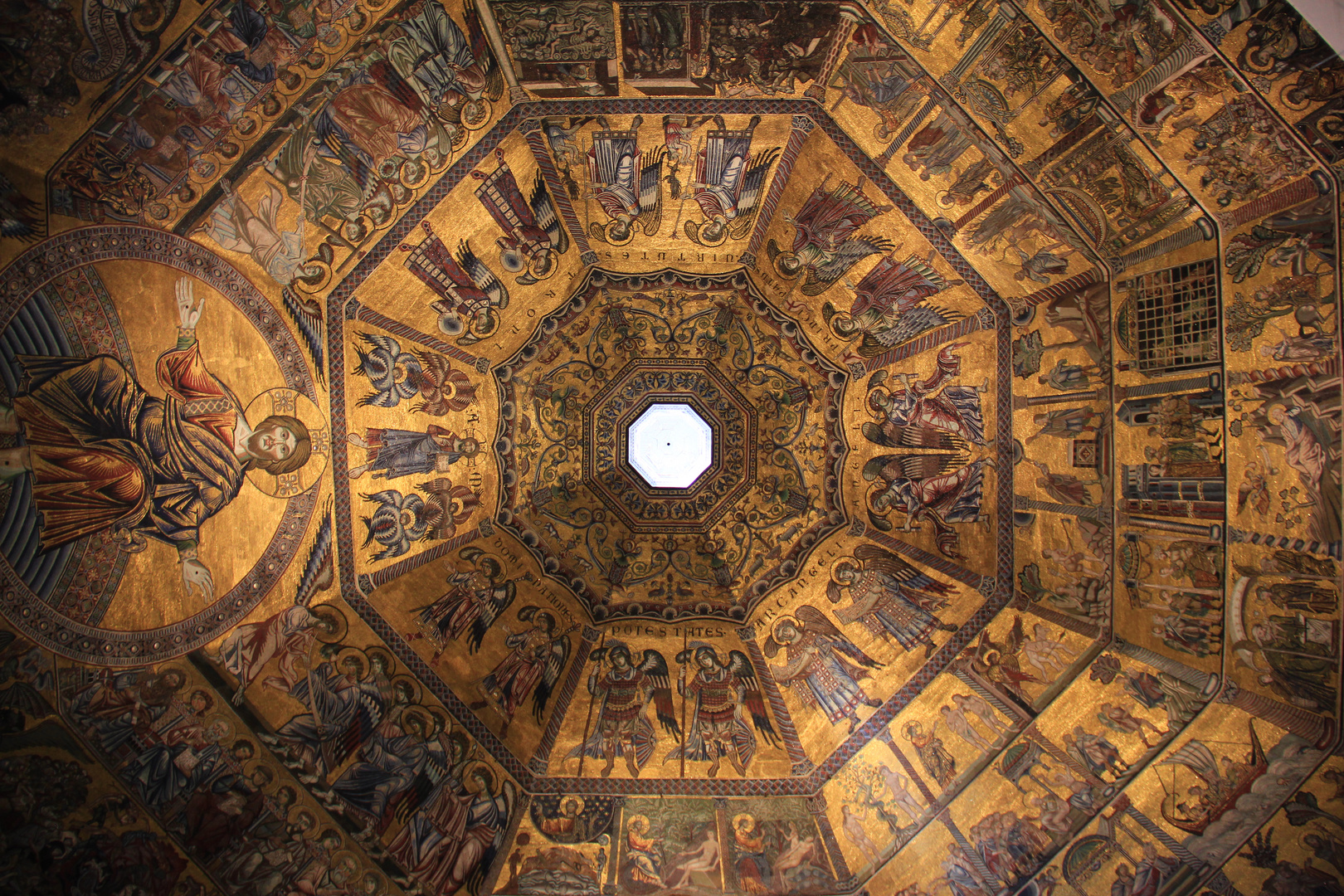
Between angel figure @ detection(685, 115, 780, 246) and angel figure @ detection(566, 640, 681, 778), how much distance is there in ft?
20.1

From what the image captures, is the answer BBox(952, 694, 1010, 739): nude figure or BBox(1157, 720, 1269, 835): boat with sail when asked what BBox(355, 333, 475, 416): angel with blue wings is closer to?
BBox(952, 694, 1010, 739): nude figure

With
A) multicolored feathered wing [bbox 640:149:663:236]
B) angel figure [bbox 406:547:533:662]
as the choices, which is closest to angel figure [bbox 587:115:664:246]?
multicolored feathered wing [bbox 640:149:663:236]

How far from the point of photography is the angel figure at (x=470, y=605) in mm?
9352

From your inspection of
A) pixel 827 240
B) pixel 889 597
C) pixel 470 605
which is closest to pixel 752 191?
pixel 827 240

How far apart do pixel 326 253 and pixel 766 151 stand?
541cm

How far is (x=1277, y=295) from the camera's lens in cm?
632

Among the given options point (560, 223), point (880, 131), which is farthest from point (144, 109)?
point (880, 131)

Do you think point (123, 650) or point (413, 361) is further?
point (413, 361)

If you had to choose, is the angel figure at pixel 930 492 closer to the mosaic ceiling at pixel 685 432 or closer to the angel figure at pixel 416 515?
the mosaic ceiling at pixel 685 432

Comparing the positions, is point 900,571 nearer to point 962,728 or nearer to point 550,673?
point 962,728

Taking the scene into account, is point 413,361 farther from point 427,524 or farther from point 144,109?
point 144,109

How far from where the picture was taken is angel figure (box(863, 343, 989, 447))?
9.25 meters

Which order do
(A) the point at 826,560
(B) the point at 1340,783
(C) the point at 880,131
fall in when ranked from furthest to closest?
(A) the point at 826,560 < (C) the point at 880,131 < (B) the point at 1340,783

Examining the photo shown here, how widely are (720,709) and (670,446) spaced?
4075 millimetres
